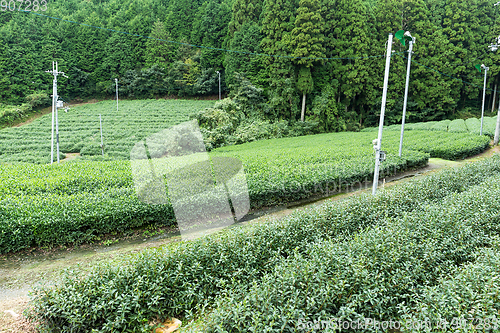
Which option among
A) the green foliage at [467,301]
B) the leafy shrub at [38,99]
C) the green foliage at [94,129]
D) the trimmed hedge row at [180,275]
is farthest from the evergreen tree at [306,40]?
the leafy shrub at [38,99]

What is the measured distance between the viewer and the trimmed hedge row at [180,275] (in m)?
3.03

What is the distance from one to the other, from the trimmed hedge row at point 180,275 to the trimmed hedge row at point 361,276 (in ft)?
0.94

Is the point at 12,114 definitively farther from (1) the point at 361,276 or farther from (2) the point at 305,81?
(1) the point at 361,276

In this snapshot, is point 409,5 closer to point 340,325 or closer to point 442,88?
point 442,88

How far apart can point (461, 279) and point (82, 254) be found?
6.10m

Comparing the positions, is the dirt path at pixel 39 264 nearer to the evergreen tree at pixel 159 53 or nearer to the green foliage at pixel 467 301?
the green foliage at pixel 467 301

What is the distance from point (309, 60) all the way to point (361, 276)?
80.5 feet

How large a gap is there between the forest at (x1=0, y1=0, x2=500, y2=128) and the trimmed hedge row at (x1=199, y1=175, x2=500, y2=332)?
18188mm

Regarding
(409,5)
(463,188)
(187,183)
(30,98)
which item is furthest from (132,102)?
(463,188)

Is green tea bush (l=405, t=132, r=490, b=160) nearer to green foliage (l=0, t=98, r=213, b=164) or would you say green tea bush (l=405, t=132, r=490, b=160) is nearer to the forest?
the forest

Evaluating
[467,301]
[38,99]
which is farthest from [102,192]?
[38,99]

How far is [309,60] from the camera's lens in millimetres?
25016

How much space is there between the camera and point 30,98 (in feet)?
119

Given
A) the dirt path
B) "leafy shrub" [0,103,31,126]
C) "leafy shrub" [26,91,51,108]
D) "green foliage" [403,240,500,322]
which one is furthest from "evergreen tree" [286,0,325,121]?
"leafy shrub" [26,91,51,108]
